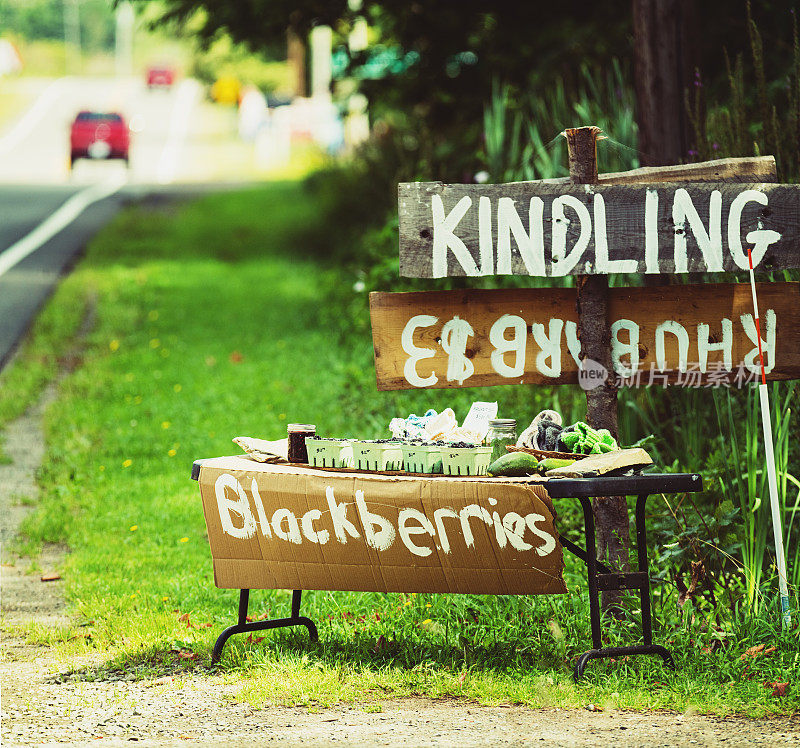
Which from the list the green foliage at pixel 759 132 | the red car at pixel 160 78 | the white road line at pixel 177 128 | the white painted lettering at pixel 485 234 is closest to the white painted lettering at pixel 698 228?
the white painted lettering at pixel 485 234

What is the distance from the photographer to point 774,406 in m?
5.50

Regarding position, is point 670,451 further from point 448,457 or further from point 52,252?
point 52,252

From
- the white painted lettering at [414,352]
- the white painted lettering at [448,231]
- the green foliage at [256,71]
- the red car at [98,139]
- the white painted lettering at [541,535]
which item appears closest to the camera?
the white painted lettering at [541,535]

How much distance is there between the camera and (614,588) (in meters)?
4.70

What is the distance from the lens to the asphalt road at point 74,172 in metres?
15.3

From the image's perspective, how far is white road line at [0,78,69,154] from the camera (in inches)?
1876

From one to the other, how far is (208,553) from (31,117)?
54.3 metres

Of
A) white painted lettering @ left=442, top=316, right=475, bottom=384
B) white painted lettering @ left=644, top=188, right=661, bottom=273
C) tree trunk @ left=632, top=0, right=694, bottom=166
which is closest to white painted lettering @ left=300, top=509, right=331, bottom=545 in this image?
white painted lettering @ left=442, top=316, right=475, bottom=384

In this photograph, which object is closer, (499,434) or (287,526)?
(287,526)

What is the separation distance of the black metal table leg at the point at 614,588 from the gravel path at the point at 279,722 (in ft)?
0.85

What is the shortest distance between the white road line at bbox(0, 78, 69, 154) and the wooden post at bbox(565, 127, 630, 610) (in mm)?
41565

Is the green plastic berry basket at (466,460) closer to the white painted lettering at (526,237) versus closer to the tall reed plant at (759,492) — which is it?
the white painted lettering at (526,237)

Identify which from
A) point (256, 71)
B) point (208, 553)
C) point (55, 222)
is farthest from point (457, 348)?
point (256, 71)

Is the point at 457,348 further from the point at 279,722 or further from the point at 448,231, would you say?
the point at 279,722
